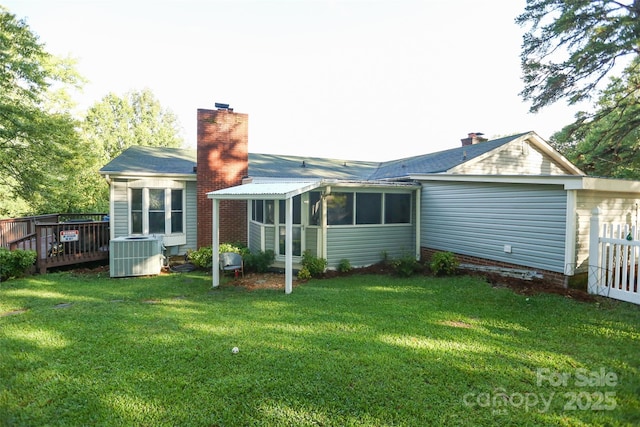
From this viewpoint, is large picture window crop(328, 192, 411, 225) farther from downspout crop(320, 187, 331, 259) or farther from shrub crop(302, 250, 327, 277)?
shrub crop(302, 250, 327, 277)

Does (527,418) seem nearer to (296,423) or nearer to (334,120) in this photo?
(296,423)

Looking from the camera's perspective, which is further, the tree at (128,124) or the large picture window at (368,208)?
the tree at (128,124)

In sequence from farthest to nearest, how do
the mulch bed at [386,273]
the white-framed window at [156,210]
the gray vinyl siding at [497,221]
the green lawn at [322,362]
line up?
the white-framed window at [156,210], the gray vinyl siding at [497,221], the mulch bed at [386,273], the green lawn at [322,362]

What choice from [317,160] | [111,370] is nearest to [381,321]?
[111,370]

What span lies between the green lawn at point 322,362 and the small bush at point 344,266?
8.96 feet

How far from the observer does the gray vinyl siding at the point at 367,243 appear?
9.77 metres

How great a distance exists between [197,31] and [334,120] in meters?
23.3

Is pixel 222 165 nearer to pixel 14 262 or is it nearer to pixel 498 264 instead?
pixel 14 262

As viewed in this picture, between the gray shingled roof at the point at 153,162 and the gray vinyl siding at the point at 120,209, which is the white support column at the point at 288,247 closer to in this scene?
the gray shingled roof at the point at 153,162

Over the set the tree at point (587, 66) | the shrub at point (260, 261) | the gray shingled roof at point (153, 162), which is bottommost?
the shrub at point (260, 261)

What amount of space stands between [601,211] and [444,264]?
11.4 ft

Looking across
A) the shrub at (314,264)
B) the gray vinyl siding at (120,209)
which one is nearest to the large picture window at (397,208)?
the shrub at (314,264)

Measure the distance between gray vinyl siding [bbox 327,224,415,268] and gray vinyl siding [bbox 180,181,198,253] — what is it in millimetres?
5476

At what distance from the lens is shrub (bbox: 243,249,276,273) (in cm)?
978
